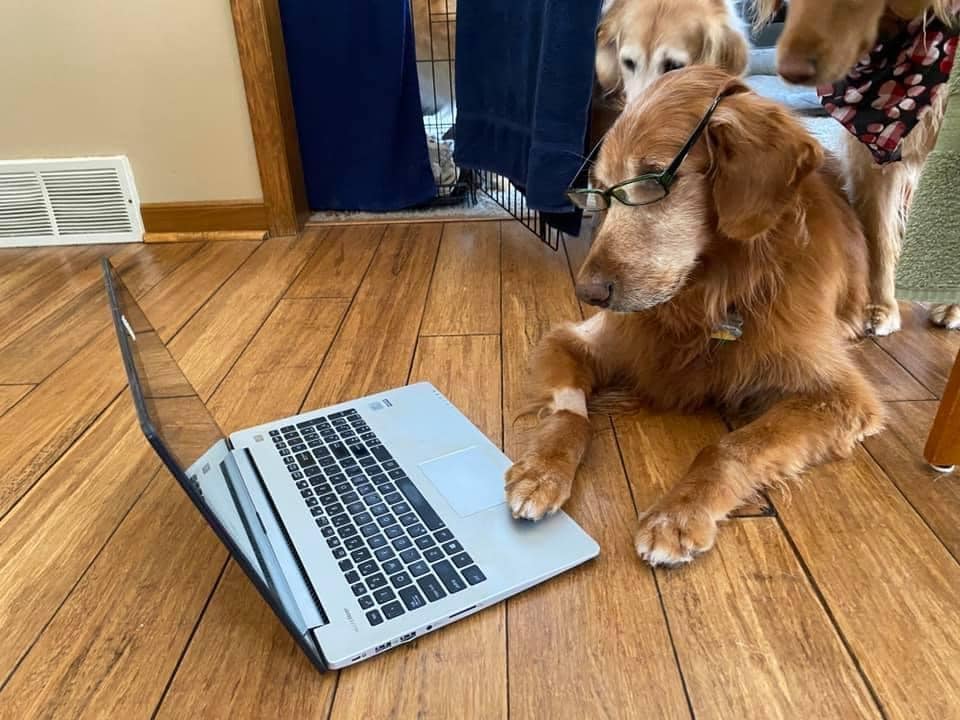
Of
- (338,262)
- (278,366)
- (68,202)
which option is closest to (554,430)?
(278,366)

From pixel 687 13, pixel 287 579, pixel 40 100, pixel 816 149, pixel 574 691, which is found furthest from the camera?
pixel 40 100

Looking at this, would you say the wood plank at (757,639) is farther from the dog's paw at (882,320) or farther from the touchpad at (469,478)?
the dog's paw at (882,320)

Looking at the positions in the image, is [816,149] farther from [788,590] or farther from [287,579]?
[287,579]

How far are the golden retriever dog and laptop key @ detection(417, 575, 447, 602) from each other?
98cm

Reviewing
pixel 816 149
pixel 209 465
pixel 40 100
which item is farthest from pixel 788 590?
pixel 40 100

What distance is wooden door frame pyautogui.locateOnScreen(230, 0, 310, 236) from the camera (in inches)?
93.7

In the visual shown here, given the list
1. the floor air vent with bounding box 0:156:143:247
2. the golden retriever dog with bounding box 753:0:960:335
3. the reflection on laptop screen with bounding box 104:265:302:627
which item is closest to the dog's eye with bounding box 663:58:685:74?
the golden retriever dog with bounding box 753:0:960:335

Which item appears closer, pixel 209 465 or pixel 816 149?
pixel 209 465

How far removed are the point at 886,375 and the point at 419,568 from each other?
1112 millimetres

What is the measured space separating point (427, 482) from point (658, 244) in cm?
52

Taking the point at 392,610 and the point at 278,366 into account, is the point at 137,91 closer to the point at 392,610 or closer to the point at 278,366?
the point at 278,366

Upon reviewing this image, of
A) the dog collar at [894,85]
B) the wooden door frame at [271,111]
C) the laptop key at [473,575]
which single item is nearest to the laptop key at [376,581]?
the laptop key at [473,575]

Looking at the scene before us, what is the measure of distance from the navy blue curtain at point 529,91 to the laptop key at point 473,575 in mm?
1296

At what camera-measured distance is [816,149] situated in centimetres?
103
